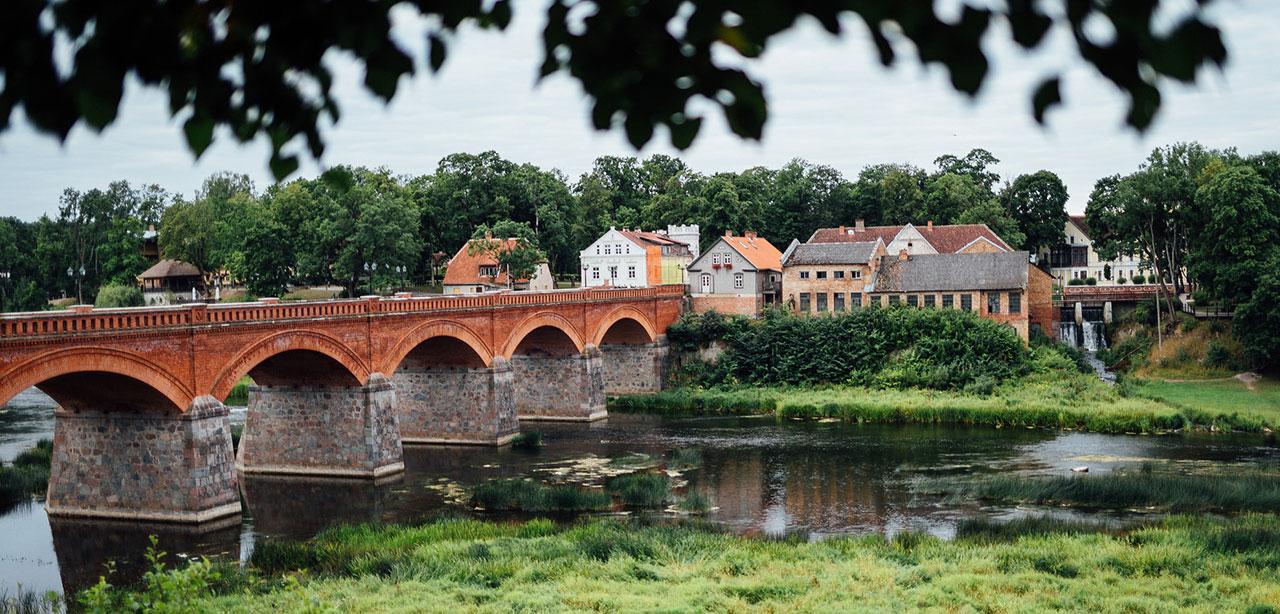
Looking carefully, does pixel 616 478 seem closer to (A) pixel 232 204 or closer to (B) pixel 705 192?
(B) pixel 705 192

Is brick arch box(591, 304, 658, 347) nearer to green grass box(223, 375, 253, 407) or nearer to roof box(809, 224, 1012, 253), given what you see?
roof box(809, 224, 1012, 253)

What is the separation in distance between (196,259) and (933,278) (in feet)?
181

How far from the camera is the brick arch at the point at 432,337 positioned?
36.8m

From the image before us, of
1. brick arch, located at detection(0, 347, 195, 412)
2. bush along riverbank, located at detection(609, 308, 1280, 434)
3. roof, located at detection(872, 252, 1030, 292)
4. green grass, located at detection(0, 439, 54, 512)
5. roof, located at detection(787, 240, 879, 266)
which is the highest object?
roof, located at detection(787, 240, 879, 266)

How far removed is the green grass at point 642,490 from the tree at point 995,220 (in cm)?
5009

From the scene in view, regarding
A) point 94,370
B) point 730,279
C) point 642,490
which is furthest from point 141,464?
point 730,279

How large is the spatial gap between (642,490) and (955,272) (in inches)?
1166

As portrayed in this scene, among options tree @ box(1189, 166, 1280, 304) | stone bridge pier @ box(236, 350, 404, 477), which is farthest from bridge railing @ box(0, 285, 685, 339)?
tree @ box(1189, 166, 1280, 304)

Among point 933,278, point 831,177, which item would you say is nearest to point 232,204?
point 831,177

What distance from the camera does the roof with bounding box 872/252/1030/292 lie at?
5359 cm

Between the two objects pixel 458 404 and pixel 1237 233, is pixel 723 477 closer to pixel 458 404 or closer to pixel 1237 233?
pixel 458 404

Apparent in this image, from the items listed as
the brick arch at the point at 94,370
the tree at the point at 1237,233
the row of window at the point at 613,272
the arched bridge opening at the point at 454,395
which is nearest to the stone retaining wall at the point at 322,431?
the arched bridge opening at the point at 454,395

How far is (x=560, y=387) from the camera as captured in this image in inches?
1918

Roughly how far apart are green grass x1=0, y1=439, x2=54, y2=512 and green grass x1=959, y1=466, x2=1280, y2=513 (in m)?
26.9
